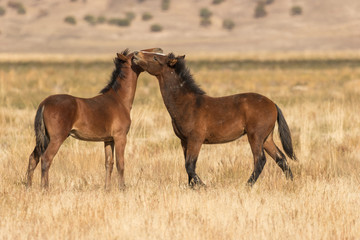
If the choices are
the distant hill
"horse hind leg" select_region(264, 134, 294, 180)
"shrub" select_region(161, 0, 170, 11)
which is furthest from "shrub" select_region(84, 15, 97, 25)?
"horse hind leg" select_region(264, 134, 294, 180)

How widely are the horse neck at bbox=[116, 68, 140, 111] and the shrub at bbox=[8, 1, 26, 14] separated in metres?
121

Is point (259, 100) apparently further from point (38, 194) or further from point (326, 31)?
point (326, 31)

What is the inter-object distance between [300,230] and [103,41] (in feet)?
349

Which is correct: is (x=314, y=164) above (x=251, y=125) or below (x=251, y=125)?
below

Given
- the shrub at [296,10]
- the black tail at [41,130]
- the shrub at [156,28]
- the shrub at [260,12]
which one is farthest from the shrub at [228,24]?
the black tail at [41,130]

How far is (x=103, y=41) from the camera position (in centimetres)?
11031

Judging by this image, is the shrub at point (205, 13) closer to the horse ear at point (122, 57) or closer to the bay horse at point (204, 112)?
the horse ear at point (122, 57)

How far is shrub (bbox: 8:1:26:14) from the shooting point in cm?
12325

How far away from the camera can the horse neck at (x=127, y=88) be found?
828 cm

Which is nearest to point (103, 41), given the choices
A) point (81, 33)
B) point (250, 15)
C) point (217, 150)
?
point (81, 33)

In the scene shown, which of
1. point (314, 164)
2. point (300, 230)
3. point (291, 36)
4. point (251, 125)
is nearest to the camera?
point (300, 230)

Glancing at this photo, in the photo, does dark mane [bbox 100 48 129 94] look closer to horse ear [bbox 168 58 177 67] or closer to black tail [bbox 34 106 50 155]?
horse ear [bbox 168 58 177 67]

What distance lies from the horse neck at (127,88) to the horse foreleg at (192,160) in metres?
1.05

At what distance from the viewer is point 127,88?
8.32 meters
